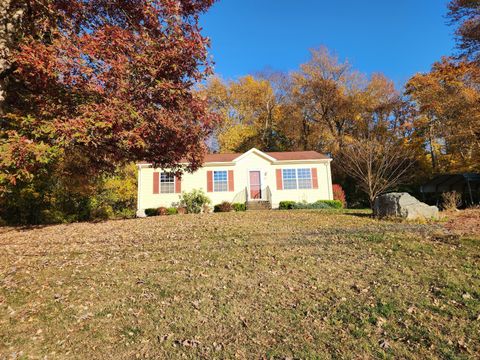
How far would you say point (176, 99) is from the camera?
20.4ft

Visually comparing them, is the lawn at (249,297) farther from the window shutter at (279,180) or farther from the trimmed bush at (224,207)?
the window shutter at (279,180)

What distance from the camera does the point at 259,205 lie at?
18.6 metres

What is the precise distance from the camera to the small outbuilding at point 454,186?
17602mm

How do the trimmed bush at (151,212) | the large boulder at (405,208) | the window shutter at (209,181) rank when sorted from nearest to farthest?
the large boulder at (405,208) → the trimmed bush at (151,212) → the window shutter at (209,181)

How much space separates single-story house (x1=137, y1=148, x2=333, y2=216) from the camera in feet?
63.1

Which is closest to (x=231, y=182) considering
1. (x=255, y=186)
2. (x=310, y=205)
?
(x=255, y=186)

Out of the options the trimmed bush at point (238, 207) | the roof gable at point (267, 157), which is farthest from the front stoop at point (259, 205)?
the roof gable at point (267, 157)

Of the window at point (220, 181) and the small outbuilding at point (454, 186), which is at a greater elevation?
the window at point (220, 181)

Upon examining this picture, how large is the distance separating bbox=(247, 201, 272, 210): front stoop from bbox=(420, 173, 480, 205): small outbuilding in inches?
368

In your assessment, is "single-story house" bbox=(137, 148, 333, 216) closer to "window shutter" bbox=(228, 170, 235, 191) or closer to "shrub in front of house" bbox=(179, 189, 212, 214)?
"window shutter" bbox=(228, 170, 235, 191)

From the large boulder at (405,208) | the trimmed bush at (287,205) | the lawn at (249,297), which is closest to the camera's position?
the lawn at (249,297)

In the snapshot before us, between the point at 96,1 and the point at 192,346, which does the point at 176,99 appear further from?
the point at 192,346

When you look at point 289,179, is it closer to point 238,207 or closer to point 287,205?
point 287,205

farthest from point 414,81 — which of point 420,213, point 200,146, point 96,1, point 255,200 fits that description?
point 96,1
